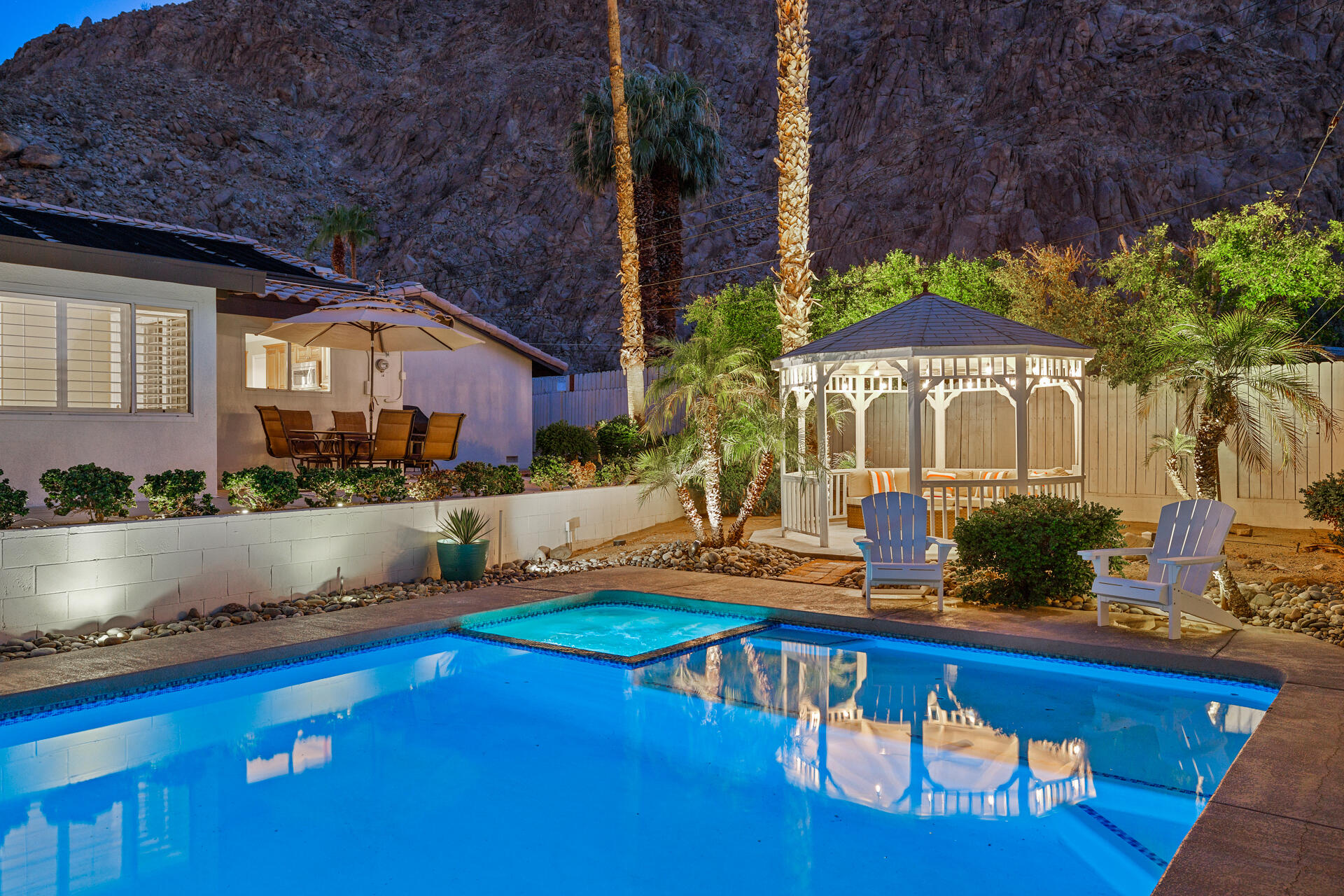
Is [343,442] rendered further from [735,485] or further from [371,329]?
[735,485]

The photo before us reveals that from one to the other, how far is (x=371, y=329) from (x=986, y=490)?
7.90 metres

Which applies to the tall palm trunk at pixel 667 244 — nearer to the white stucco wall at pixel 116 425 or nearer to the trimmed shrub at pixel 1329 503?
the white stucco wall at pixel 116 425

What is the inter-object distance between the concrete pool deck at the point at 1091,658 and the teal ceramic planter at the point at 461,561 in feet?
1.84

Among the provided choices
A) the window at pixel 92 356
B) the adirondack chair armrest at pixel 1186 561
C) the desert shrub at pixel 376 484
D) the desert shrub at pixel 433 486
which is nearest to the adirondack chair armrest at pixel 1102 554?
the adirondack chair armrest at pixel 1186 561

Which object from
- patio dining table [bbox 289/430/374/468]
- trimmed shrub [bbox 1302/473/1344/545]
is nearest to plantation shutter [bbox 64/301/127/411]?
patio dining table [bbox 289/430/374/468]

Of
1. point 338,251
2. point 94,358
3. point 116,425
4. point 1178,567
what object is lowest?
point 1178,567

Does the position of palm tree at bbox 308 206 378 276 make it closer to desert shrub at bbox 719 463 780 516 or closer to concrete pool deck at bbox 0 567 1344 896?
desert shrub at bbox 719 463 780 516

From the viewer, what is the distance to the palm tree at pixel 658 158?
2148cm

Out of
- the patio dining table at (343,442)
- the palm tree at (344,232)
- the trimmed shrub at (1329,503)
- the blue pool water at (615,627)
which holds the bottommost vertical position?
the blue pool water at (615,627)

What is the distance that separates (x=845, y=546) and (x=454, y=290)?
4669 centimetres

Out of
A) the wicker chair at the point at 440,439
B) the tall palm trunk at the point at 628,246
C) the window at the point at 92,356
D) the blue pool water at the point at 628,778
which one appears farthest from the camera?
the tall palm trunk at the point at 628,246

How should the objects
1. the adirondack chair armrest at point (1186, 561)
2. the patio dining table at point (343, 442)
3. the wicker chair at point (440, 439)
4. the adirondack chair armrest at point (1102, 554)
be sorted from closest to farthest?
the adirondack chair armrest at point (1186, 561), the adirondack chair armrest at point (1102, 554), the patio dining table at point (343, 442), the wicker chair at point (440, 439)

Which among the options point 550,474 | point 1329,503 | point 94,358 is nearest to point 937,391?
point 550,474

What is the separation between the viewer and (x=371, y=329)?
11969mm
